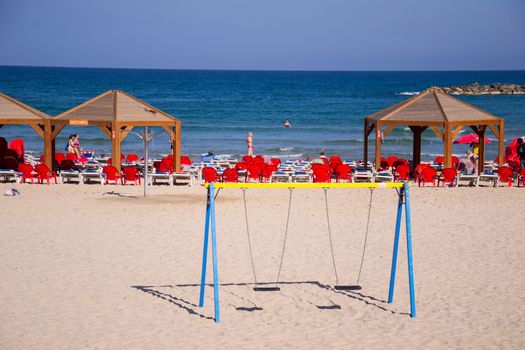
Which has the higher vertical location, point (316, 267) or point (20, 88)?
point (20, 88)

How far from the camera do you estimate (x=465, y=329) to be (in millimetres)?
8453

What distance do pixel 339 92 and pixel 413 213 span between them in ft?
257

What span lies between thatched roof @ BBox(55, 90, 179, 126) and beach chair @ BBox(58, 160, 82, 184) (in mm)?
1141

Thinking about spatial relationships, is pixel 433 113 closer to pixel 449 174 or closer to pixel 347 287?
pixel 449 174

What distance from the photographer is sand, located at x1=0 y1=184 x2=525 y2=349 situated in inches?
325

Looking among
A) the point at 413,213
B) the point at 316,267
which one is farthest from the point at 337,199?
the point at 316,267

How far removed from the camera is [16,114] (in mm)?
19516

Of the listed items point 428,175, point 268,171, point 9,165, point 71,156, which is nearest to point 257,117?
point 71,156

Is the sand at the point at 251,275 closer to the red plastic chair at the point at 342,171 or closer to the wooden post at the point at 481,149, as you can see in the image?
the red plastic chair at the point at 342,171

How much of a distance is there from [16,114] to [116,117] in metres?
2.83

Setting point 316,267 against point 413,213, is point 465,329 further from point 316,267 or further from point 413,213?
point 413,213

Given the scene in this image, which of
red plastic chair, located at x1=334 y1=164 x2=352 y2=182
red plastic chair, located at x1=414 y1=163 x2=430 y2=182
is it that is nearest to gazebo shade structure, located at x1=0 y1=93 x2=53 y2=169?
red plastic chair, located at x1=334 y1=164 x2=352 y2=182

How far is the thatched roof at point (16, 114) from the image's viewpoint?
1934cm

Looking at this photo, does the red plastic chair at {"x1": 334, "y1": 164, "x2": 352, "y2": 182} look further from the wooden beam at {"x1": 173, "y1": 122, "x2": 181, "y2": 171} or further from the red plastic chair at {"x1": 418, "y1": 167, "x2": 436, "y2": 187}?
the wooden beam at {"x1": 173, "y1": 122, "x2": 181, "y2": 171}
